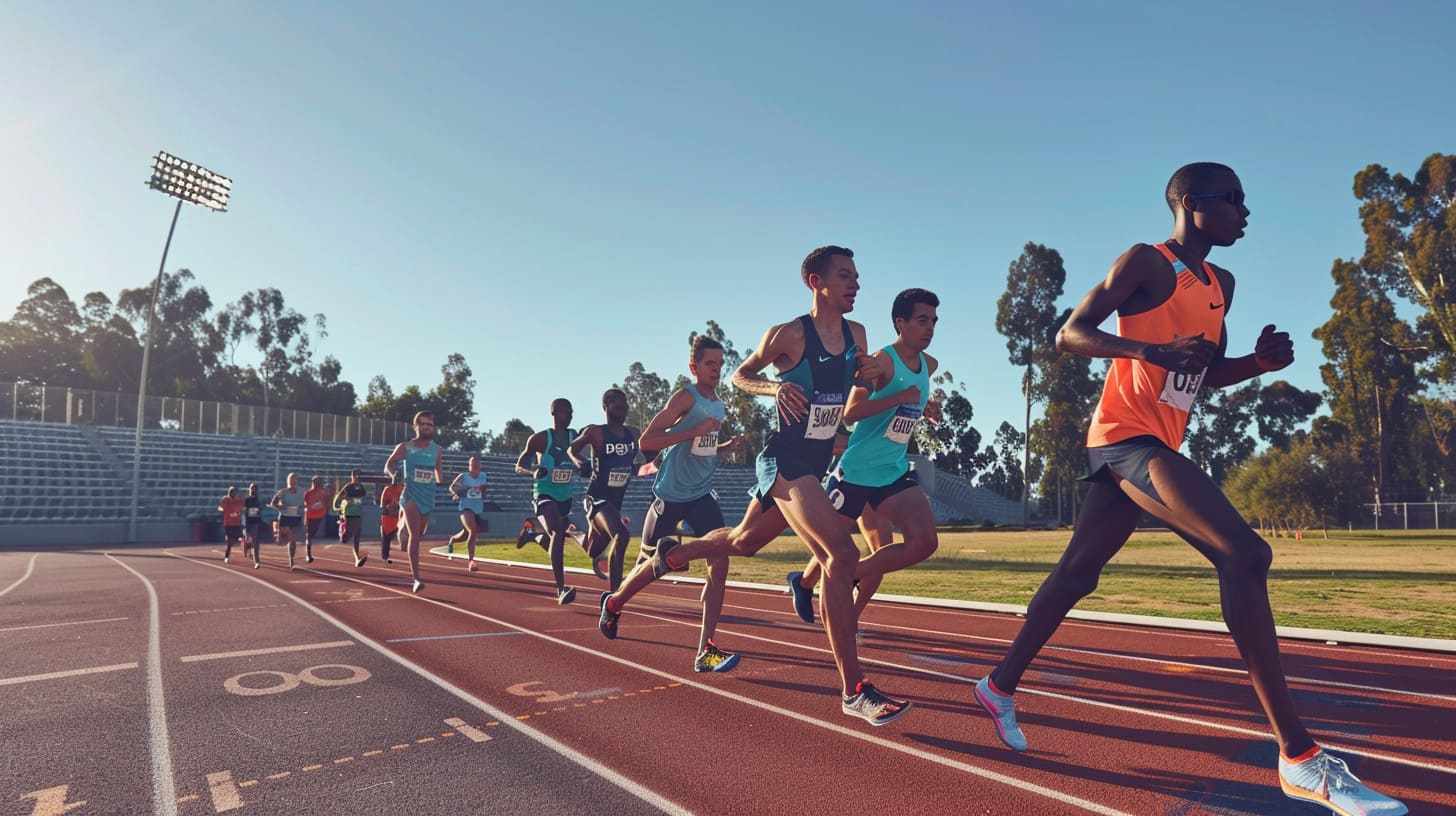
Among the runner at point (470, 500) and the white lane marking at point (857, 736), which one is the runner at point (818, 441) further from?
the runner at point (470, 500)

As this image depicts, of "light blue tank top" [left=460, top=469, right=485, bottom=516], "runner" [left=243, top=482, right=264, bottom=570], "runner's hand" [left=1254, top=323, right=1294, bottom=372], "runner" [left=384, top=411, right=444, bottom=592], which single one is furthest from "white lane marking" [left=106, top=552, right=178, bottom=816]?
"runner" [left=243, top=482, right=264, bottom=570]

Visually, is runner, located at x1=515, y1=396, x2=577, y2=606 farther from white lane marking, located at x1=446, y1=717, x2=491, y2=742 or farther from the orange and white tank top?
the orange and white tank top

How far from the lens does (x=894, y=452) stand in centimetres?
538

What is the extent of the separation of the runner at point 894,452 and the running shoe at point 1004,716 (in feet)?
4.63

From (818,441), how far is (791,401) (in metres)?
0.37

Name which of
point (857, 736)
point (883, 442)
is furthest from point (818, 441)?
point (857, 736)

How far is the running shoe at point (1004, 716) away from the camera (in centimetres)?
367

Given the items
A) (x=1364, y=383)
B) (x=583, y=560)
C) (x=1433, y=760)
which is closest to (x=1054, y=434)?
(x=1364, y=383)

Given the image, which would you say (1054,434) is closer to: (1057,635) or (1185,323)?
(1057,635)

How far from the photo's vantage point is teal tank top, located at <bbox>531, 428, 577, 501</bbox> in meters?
9.73

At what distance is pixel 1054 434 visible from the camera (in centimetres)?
5247

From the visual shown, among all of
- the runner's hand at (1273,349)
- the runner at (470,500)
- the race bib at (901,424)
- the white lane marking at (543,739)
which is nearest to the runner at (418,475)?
the runner at (470,500)

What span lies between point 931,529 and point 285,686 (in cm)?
413

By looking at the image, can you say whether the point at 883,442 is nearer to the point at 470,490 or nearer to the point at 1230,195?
the point at 1230,195
